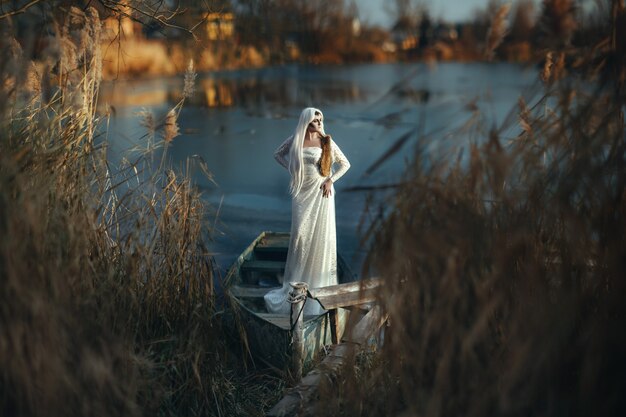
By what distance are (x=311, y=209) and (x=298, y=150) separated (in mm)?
621

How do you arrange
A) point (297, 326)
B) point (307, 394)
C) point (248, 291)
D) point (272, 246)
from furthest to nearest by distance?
point (272, 246) → point (248, 291) → point (297, 326) → point (307, 394)

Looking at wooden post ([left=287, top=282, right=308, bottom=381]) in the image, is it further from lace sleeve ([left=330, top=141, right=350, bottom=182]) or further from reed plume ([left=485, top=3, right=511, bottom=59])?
reed plume ([left=485, top=3, right=511, bottom=59])

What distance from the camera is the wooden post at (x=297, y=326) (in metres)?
6.18

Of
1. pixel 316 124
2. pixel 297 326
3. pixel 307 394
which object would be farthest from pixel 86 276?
pixel 316 124

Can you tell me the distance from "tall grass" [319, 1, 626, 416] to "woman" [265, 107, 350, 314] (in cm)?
344

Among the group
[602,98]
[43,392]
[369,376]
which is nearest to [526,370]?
[369,376]

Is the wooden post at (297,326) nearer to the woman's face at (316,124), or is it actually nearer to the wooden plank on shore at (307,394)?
the wooden plank on shore at (307,394)

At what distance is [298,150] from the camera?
24.2 ft

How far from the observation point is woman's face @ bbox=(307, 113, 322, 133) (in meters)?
7.37

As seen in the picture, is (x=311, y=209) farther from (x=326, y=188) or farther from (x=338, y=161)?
(x=338, y=161)

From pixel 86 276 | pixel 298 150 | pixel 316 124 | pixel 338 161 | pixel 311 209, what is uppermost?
pixel 316 124

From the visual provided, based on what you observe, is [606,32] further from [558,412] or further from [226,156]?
[226,156]

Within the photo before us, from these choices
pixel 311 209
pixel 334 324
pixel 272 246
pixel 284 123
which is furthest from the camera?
pixel 284 123

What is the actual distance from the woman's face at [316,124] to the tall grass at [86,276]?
1.69 metres
